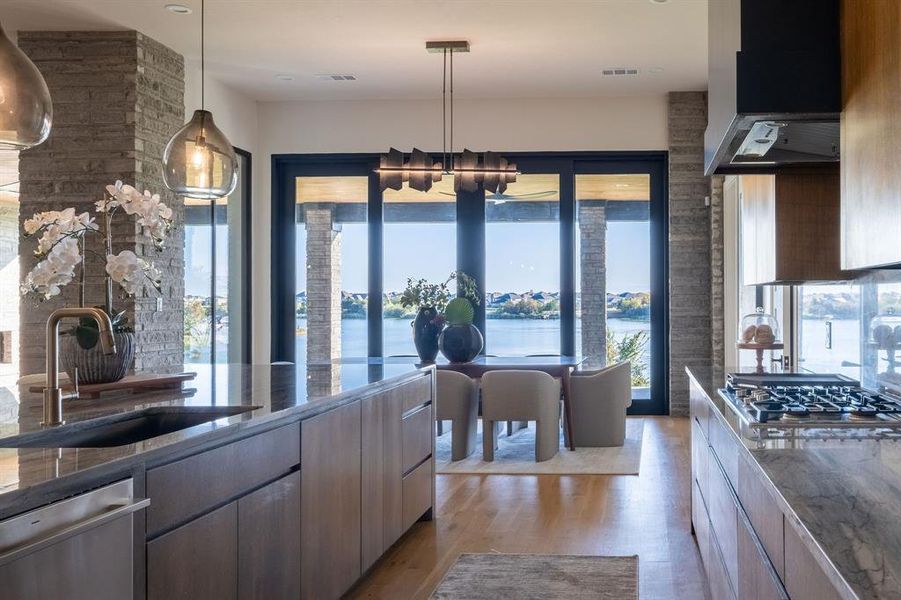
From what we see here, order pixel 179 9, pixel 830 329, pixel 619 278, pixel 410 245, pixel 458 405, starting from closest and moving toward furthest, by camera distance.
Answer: pixel 830 329 → pixel 179 9 → pixel 458 405 → pixel 619 278 → pixel 410 245

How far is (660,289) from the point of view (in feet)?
29.5

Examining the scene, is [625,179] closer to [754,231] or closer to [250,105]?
[250,105]

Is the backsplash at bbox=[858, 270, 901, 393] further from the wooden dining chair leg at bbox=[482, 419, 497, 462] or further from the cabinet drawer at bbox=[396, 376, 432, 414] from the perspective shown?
the wooden dining chair leg at bbox=[482, 419, 497, 462]

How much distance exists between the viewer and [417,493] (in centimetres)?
431

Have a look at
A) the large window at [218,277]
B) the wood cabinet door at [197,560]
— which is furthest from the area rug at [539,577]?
the large window at [218,277]

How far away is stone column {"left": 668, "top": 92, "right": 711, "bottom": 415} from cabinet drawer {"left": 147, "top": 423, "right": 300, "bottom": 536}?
6.61m

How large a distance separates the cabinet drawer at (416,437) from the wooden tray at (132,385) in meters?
1.14

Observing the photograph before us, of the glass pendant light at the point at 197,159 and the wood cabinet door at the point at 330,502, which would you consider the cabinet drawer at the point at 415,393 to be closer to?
the wood cabinet door at the point at 330,502

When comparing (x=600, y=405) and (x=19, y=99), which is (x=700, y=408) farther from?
(x=600, y=405)

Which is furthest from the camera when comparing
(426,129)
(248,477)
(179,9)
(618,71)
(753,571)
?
(426,129)

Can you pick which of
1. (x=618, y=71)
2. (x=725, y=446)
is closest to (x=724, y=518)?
(x=725, y=446)

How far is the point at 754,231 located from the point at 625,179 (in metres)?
4.98

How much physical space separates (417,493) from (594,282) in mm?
5137

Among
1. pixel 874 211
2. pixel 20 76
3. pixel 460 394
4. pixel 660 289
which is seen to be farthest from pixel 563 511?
pixel 660 289
